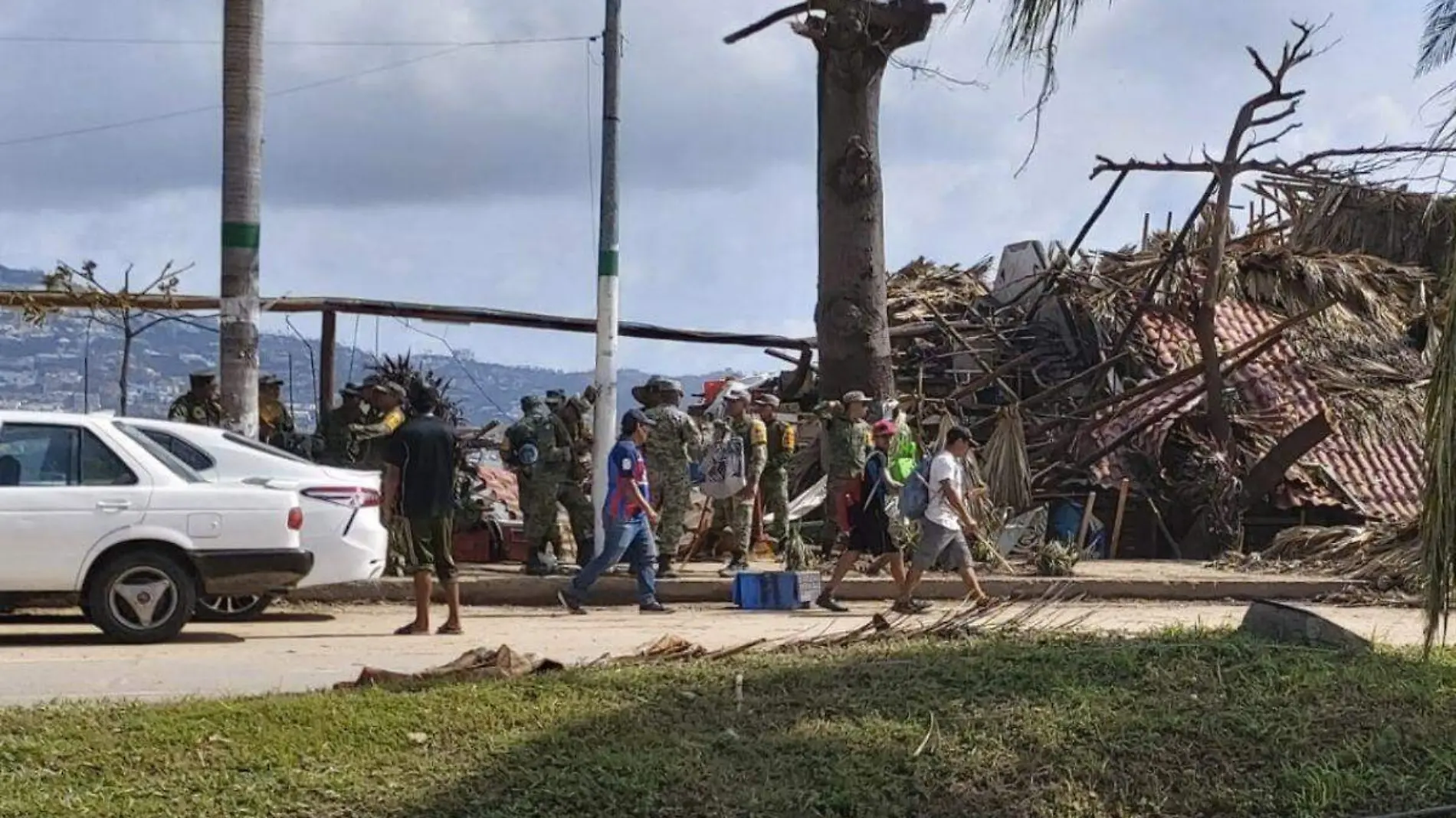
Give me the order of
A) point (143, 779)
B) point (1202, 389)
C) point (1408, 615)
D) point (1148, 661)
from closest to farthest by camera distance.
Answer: point (143, 779), point (1148, 661), point (1408, 615), point (1202, 389)

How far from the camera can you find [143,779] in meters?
6.29

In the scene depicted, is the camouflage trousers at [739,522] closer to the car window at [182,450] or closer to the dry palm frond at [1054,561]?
the dry palm frond at [1054,561]

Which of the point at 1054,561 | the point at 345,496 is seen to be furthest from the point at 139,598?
the point at 1054,561

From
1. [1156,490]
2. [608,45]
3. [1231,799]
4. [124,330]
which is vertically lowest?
[1231,799]

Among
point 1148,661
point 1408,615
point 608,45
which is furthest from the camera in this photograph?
point 608,45

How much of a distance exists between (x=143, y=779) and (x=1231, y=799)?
4038 millimetres

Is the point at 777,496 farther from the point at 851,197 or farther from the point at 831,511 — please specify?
the point at 851,197

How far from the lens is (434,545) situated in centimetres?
1193

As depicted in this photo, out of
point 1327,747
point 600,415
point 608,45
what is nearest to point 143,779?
point 1327,747

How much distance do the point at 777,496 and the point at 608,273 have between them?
315cm

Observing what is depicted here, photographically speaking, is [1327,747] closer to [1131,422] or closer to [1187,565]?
[1187,565]

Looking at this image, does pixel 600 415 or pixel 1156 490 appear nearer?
pixel 600 415

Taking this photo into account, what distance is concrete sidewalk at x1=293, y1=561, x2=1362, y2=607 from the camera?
14430 millimetres

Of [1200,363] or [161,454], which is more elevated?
[1200,363]
